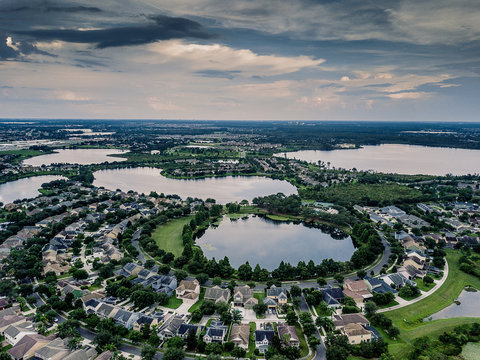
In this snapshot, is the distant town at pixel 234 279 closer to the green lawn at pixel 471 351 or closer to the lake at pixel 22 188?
the green lawn at pixel 471 351

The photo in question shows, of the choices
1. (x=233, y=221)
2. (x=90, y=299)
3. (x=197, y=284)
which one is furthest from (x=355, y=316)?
(x=233, y=221)

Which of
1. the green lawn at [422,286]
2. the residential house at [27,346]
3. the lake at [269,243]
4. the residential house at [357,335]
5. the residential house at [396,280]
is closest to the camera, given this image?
the residential house at [27,346]

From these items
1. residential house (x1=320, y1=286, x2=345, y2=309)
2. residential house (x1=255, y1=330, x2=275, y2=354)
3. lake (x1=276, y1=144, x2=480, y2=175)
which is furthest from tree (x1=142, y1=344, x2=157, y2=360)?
lake (x1=276, y1=144, x2=480, y2=175)

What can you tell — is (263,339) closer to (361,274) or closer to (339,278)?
(339,278)

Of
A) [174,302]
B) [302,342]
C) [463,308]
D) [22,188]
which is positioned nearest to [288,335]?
[302,342]

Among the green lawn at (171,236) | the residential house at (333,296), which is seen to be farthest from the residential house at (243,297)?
the green lawn at (171,236)

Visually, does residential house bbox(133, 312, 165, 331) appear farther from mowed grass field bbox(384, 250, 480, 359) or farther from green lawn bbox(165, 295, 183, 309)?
mowed grass field bbox(384, 250, 480, 359)
